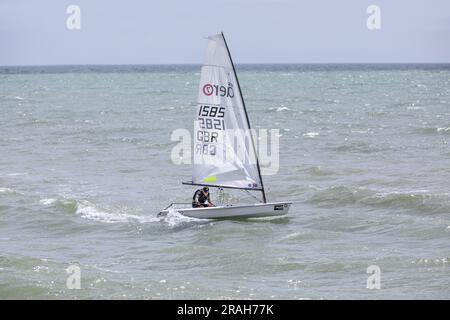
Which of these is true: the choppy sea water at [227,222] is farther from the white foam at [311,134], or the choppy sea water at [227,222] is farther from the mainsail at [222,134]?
the mainsail at [222,134]

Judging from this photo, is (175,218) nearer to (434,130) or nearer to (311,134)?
(311,134)

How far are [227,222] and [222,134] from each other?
105 inches

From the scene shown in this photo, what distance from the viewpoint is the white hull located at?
25.1 metres

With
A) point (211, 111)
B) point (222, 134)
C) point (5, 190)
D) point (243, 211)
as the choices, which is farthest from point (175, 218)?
point (5, 190)

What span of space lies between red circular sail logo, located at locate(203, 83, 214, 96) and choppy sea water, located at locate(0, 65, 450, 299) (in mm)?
3759

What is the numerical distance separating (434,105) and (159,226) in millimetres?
49871

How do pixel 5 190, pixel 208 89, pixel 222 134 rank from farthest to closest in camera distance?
pixel 5 190 → pixel 222 134 → pixel 208 89

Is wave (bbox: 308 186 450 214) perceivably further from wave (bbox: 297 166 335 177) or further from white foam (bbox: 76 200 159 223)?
white foam (bbox: 76 200 159 223)

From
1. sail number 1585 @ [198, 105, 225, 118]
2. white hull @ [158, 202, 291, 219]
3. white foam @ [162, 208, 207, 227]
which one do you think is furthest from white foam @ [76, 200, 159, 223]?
sail number 1585 @ [198, 105, 225, 118]

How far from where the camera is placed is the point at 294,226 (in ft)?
82.5

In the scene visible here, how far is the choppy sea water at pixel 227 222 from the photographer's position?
18.8 metres

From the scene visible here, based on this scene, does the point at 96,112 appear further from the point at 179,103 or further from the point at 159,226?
the point at 159,226

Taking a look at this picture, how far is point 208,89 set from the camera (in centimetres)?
2514
